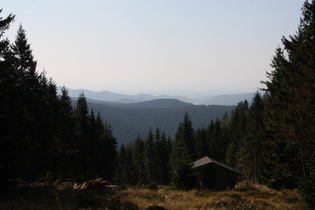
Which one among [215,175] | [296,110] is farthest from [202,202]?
[215,175]

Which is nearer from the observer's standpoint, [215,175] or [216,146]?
[215,175]

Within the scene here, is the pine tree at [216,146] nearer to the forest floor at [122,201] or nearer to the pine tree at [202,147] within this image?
the pine tree at [202,147]

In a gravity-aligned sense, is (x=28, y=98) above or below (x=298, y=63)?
below

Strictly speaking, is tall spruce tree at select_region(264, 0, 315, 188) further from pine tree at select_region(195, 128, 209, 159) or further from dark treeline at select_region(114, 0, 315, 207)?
pine tree at select_region(195, 128, 209, 159)

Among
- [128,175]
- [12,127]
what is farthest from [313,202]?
[128,175]

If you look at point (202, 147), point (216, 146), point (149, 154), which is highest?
point (202, 147)

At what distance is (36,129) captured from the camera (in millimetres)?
31531

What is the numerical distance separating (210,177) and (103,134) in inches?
1173

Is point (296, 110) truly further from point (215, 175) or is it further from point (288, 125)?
point (215, 175)

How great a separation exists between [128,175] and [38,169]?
132 ft

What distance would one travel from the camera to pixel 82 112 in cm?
4484

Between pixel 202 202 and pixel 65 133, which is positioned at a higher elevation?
pixel 65 133

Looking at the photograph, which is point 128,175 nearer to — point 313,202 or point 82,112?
point 82,112

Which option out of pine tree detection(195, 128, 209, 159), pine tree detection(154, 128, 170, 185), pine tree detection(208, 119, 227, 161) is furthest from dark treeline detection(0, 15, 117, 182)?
pine tree detection(208, 119, 227, 161)
